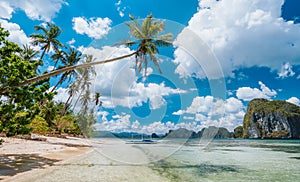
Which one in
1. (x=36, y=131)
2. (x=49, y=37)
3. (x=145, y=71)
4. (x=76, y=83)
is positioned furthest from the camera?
(x=76, y=83)

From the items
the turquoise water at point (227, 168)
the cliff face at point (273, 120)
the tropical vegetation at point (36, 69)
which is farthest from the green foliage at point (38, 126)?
the cliff face at point (273, 120)

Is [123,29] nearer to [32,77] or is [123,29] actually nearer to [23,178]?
[32,77]

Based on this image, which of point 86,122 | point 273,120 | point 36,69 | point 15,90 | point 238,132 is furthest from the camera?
point 238,132

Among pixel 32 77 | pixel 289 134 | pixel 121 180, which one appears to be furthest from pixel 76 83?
pixel 289 134

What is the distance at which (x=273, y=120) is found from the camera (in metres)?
112

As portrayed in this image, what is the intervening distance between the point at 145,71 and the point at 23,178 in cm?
882

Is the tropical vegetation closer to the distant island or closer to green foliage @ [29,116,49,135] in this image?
green foliage @ [29,116,49,135]

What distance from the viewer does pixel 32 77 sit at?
874 cm

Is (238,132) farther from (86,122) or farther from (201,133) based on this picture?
(201,133)

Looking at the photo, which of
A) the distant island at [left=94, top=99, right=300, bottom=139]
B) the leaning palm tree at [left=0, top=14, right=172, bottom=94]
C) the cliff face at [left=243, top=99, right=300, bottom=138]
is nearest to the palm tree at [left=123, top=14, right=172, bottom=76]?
the leaning palm tree at [left=0, top=14, right=172, bottom=94]

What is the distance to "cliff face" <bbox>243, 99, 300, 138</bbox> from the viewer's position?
355ft

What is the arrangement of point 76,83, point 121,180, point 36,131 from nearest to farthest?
point 121,180 < point 36,131 < point 76,83

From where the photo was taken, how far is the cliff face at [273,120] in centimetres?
10806

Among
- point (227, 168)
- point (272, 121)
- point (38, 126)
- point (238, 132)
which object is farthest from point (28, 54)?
point (238, 132)
